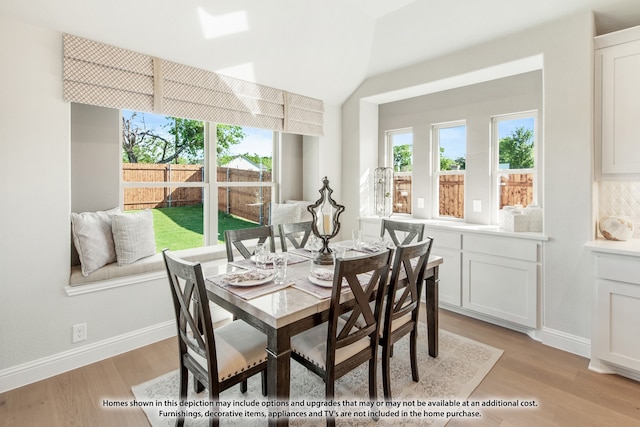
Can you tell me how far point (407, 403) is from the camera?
2078mm

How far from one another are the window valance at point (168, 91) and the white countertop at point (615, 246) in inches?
118

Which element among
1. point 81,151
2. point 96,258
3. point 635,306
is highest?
point 81,151

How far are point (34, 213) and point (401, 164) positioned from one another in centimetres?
381

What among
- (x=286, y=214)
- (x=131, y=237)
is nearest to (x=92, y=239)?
(x=131, y=237)

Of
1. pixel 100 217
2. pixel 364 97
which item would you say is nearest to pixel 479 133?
pixel 364 97

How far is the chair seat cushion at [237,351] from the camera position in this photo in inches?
65.7

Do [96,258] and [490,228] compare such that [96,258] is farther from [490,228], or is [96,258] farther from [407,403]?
[490,228]

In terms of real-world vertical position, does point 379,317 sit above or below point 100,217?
below

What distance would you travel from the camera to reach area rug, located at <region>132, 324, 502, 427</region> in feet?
6.38

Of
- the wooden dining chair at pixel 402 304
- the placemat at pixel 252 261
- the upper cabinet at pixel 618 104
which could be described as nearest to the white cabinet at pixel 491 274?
the upper cabinet at pixel 618 104

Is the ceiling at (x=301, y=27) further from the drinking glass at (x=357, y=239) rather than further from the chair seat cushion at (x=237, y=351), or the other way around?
the chair seat cushion at (x=237, y=351)

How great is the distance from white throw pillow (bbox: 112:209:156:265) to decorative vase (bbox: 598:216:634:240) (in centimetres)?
374

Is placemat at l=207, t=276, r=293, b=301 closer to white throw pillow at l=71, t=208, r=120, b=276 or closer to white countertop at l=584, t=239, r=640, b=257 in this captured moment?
white throw pillow at l=71, t=208, r=120, b=276

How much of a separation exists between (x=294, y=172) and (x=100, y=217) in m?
2.34
